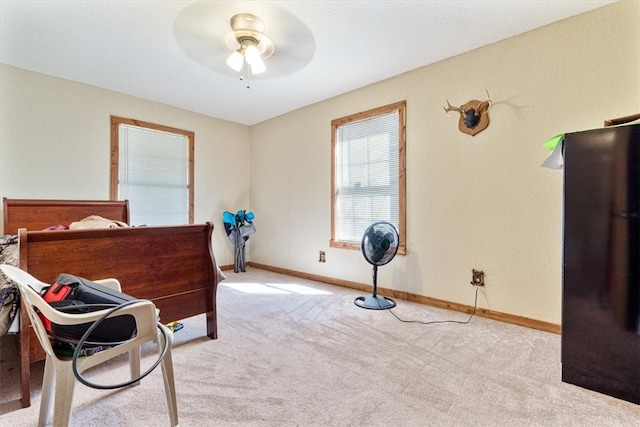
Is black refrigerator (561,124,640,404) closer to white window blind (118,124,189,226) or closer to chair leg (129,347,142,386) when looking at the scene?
chair leg (129,347,142,386)

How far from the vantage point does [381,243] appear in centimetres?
300

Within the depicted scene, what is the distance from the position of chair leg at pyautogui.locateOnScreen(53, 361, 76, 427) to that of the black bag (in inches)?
5.3

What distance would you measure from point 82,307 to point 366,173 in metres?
3.01

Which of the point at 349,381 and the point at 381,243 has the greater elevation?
the point at 381,243

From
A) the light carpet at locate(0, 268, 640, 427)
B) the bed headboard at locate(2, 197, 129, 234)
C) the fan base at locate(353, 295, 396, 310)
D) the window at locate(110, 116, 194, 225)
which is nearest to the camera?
the light carpet at locate(0, 268, 640, 427)

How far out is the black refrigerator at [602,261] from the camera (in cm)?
147

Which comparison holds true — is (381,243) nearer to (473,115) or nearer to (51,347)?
(473,115)

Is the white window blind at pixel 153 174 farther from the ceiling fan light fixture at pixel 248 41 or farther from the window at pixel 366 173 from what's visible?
the window at pixel 366 173

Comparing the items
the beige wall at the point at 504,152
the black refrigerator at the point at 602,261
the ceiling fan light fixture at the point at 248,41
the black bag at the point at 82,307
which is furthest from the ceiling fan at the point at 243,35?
the black refrigerator at the point at 602,261

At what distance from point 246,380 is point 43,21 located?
3.09m

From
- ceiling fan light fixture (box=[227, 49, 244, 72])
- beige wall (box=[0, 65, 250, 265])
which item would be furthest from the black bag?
beige wall (box=[0, 65, 250, 265])

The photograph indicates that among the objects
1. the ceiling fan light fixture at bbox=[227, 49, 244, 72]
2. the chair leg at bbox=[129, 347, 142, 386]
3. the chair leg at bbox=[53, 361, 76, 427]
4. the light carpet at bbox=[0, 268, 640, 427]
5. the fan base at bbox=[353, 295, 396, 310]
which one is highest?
the ceiling fan light fixture at bbox=[227, 49, 244, 72]

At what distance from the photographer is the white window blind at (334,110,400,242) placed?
3357mm

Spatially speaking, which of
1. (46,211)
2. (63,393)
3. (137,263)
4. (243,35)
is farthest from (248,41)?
(46,211)
